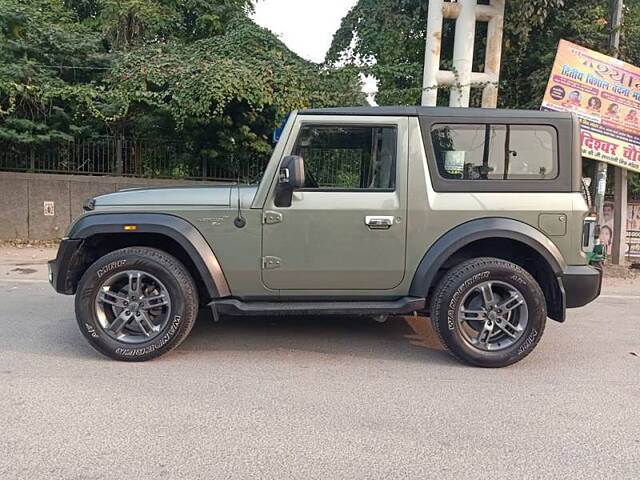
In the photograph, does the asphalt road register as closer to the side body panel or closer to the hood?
the side body panel

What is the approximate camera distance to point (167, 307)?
4.08 m

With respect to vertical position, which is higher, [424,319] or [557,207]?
[557,207]

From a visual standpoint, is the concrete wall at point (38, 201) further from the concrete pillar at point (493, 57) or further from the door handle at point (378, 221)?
the door handle at point (378, 221)

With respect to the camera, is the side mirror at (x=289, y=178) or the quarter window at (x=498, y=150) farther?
the quarter window at (x=498, y=150)

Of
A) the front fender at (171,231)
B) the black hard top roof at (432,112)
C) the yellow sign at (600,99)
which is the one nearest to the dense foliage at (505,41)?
the yellow sign at (600,99)

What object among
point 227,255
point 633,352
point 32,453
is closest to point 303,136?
point 227,255

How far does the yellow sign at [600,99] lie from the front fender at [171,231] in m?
6.68

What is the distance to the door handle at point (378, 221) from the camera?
13.3 feet

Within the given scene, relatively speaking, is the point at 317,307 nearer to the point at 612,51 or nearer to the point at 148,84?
the point at 612,51

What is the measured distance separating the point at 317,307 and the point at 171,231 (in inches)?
51.0

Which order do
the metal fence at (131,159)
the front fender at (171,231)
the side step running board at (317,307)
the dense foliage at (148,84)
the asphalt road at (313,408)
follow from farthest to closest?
1. the metal fence at (131,159)
2. the dense foliage at (148,84)
3. the side step running board at (317,307)
4. the front fender at (171,231)
5. the asphalt road at (313,408)

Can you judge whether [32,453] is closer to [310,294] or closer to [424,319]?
[310,294]

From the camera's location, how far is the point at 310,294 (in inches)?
166

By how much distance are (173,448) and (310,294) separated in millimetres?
1696
